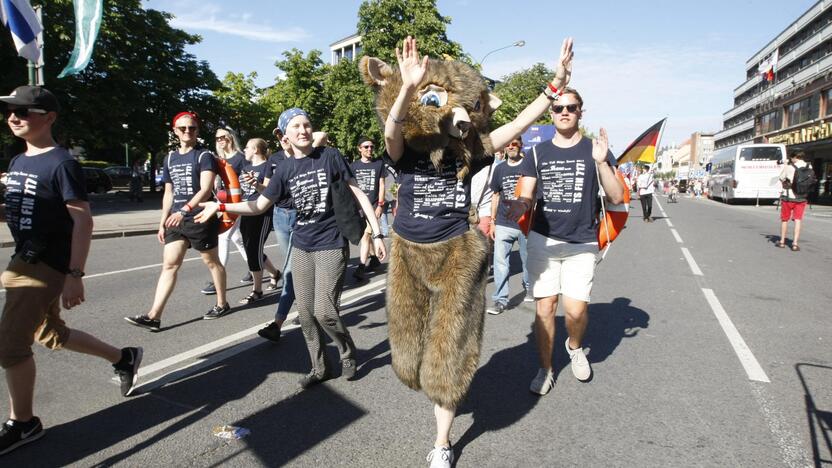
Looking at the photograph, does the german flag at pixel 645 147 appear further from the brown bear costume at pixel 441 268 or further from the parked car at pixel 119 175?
the parked car at pixel 119 175

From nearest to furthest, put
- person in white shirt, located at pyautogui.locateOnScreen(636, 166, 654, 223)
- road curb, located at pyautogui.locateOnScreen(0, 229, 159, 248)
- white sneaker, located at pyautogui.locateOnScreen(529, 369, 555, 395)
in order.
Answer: white sneaker, located at pyautogui.locateOnScreen(529, 369, 555, 395) → road curb, located at pyautogui.locateOnScreen(0, 229, 159, 248) → person in white shirt, located at pyautogui.locateOnScreen(636, 166, 654, 223)

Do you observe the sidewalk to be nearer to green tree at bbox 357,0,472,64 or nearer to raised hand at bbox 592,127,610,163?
raised hand at bbox 592,127,610,163

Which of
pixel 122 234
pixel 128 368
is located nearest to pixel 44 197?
pixel 128 368

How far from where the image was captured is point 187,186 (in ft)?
16.3

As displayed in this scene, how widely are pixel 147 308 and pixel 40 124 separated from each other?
11.0ft

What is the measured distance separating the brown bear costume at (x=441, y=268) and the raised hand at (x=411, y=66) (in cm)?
23

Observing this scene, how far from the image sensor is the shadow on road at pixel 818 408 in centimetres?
286

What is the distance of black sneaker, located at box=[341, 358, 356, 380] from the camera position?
12.6ft

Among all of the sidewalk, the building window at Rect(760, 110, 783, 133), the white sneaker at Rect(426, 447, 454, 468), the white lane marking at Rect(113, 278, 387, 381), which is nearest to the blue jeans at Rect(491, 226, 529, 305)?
the white lane marking at Rect(113, 278, 387, 381)

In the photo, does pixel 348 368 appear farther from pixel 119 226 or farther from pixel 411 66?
pixel 119 226

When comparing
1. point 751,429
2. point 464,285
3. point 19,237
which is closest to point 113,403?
point 19,237

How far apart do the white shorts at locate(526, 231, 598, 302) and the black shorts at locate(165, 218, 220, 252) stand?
3.22m

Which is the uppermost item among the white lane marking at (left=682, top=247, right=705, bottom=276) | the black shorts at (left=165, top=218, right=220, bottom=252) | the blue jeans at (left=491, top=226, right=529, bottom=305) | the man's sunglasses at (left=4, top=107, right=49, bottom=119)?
the man's sunglasses at (left=4, top=107, right=49, bottom=119)

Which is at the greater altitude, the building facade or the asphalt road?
the building facade
